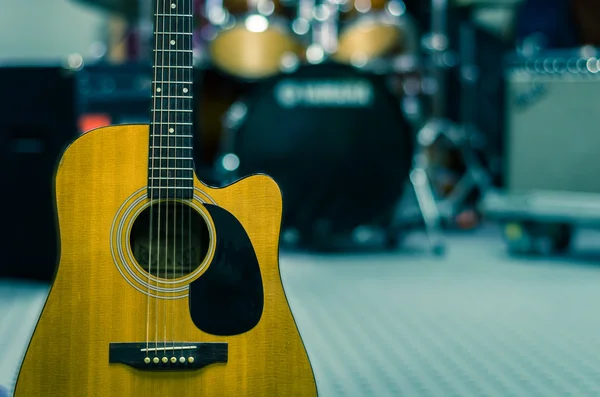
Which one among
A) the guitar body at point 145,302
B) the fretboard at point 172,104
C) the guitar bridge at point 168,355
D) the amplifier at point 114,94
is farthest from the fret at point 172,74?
the amplifier at point 114,94

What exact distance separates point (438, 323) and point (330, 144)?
1142 mm

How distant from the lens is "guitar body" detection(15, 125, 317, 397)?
3.66ft

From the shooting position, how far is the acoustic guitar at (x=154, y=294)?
112 centimetres

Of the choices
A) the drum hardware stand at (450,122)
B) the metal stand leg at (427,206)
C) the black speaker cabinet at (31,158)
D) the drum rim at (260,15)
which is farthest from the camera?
the drum hardware stand at (450,122)

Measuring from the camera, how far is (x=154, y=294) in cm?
113

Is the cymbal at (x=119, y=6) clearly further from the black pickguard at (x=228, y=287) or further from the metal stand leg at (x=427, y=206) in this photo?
the black pickguard at (x=228, y=287)

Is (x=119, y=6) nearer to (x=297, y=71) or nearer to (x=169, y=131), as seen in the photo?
A: (x=297, y=71)

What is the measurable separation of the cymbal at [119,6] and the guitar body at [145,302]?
2285 mm

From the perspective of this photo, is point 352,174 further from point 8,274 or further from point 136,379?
point 136,379

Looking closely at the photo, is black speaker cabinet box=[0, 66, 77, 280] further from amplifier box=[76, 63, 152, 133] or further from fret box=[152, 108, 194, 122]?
fret box=[152, 108, 194, 122]

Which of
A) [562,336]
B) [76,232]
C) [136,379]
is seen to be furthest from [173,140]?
[562,336]

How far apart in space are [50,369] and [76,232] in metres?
0.20

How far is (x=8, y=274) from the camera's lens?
2.38m

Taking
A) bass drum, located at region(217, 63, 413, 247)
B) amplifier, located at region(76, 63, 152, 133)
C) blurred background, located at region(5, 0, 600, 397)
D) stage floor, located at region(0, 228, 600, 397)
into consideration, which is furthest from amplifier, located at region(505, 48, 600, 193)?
amplifier, located at region(76, 63, 152, 133)
